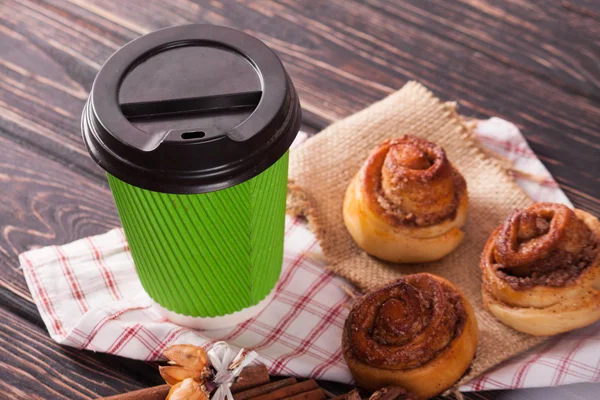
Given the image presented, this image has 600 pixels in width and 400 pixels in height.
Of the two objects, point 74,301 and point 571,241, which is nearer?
point 571,241

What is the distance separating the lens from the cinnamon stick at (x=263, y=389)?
136cm

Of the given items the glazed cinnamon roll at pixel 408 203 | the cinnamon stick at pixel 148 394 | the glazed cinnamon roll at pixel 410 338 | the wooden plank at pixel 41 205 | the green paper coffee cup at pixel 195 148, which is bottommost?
the cinnamon stick at pixel 148 394

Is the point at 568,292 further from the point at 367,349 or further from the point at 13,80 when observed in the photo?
the point at 13,80

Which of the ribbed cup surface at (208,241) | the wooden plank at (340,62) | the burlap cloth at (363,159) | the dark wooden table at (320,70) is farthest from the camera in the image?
the wooden plank at (340,62)

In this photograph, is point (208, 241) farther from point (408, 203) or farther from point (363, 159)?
point (363, 159)

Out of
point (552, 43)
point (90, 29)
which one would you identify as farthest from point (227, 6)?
point (552, 43)

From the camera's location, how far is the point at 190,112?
1241 millimetres

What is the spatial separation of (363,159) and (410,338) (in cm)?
50

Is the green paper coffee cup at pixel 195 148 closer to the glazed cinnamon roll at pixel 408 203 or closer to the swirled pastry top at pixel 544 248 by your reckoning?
the glazed cinnamon roll at pixel 408 203

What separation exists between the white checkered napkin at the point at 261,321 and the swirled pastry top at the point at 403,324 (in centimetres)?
11

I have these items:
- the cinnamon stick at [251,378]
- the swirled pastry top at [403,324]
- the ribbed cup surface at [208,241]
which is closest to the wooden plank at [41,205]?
the ribbed cup surface at [208,241]

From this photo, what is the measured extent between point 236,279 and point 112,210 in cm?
38

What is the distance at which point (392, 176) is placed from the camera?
1.52m

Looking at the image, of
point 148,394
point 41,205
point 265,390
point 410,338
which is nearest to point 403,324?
point 410,338
